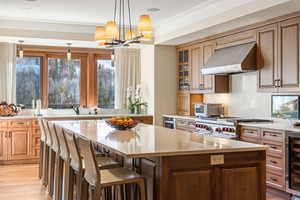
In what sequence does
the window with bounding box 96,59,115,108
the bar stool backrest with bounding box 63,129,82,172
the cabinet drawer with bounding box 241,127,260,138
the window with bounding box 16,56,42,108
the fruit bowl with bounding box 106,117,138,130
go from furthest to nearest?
the window with bounding box 96,59,115,108 < the window with bounding box 16,56,42,108 < the cabinet drawer with bounding box 241,127,260,138 < the fruit bowl with bounding box 106,117,138,130 < the bar stool backrest with bounding box 63,129,82,172

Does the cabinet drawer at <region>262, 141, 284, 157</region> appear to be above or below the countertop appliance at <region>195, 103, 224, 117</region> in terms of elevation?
below

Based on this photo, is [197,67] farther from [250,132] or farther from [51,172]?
[51,172]

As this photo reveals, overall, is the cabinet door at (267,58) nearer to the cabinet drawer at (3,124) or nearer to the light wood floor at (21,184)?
the light wood floor at (21,184)

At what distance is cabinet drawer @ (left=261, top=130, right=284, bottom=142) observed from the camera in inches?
177

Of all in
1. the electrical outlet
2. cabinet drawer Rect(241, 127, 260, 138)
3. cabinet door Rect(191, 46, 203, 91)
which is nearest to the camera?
the electrical outlet

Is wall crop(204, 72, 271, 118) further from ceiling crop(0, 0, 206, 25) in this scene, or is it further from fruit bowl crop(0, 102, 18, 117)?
fruit bowl crop(0, 102, 18, 117)

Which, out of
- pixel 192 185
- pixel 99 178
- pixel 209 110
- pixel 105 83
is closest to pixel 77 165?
pixel 99 178

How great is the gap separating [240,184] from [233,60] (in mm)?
3027

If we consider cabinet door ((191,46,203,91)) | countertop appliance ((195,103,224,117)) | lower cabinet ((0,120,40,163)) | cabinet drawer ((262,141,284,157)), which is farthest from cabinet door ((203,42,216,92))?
lower cabinet ((0,120,40,163))

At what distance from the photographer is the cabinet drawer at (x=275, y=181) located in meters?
4.52

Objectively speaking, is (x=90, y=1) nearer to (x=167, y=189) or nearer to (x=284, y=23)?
(x=284, y=23)

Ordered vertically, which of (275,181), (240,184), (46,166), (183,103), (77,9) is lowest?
(275,181)

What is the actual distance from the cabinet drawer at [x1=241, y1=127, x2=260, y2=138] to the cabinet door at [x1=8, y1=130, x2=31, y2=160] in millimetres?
3945

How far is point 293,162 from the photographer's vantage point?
14.3 feet
